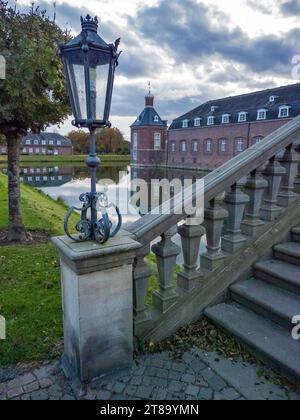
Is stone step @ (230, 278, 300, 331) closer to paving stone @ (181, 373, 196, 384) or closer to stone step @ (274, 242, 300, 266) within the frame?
stone step @ (274, 242, 300, 266)

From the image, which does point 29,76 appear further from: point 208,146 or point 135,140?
point 135,140

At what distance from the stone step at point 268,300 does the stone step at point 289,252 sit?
0.31 metres

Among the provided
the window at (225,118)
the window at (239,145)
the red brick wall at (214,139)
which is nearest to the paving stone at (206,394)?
the red brick wall at (214,139)

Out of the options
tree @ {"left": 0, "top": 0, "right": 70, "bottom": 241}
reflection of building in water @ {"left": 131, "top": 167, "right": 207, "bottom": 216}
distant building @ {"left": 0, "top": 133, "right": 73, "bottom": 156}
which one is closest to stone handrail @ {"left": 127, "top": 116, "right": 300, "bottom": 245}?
reflection of building in water @ {"left": 131, "top": 167, "right": 207, "bottom": 216}

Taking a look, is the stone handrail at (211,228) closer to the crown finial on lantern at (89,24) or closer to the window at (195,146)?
the crown finial on lantern at (89,24)

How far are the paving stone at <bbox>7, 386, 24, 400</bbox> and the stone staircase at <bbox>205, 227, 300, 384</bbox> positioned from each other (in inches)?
63.9

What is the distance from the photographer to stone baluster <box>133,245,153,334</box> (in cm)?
252

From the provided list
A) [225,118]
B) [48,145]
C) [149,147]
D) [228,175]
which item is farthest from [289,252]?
[48,145]

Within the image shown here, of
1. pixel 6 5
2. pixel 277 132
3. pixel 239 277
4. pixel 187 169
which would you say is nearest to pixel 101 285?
pixel 239 277

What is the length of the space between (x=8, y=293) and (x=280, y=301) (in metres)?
3.16

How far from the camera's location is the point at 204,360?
242 cm

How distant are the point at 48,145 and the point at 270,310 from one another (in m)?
76.9

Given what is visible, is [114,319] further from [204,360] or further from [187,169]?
[187,169]

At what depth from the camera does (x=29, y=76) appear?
16.5 ft
